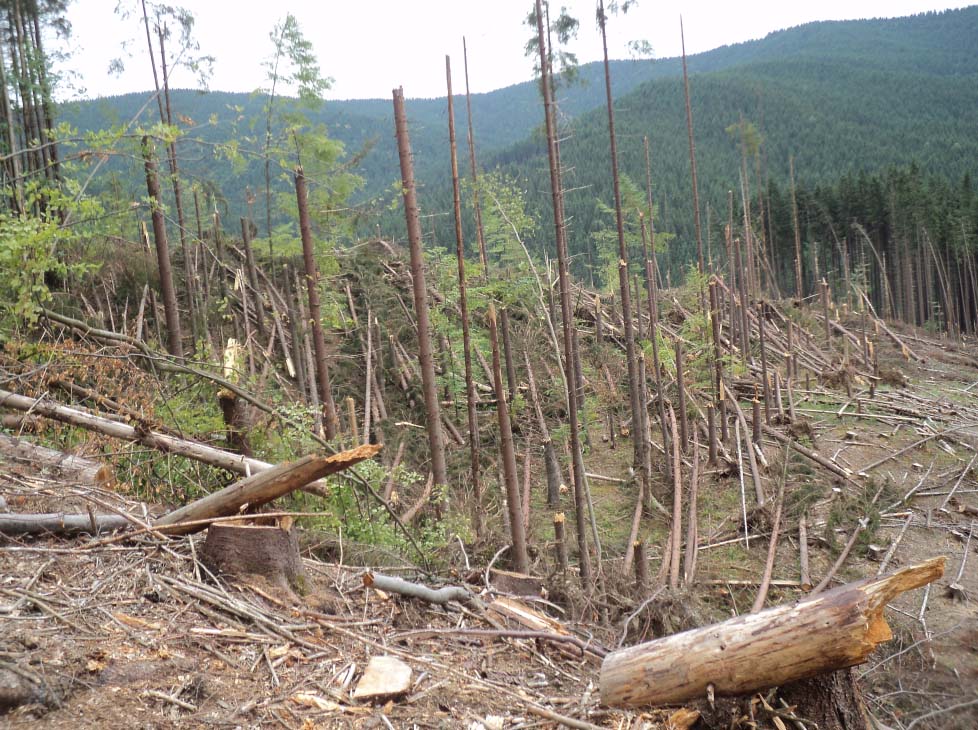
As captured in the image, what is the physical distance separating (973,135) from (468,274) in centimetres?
8667

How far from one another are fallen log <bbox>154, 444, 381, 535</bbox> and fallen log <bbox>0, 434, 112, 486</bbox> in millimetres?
1138

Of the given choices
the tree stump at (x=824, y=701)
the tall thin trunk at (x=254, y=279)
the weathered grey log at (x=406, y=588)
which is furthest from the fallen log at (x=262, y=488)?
the tall thin trunk at (x=254, y=279)

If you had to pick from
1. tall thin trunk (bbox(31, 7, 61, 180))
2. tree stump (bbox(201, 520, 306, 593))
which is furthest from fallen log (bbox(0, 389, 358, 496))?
tall thin trunk (bbox(31, 7, 61, 180))

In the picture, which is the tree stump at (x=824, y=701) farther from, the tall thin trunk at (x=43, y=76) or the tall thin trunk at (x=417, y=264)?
the tall thin trunk at (x=43, y=76)

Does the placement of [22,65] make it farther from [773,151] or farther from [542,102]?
[773,151]

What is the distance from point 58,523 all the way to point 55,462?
1.29 metres

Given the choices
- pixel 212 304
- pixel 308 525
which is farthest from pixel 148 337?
pixel 308 525

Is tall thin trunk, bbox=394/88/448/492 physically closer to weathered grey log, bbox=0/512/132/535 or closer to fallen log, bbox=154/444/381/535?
fallen log, bbox=154/444/381/535

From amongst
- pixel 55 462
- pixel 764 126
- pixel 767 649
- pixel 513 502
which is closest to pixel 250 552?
pixel 55 462

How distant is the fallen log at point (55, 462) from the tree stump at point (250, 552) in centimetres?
155

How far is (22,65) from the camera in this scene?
44.6 feet

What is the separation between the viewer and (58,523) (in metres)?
3.96

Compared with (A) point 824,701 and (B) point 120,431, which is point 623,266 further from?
(A) point 824,701

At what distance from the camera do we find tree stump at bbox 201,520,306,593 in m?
3.96
